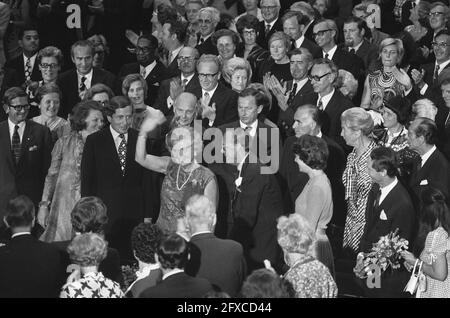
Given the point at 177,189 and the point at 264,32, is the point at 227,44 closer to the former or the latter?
the point at 264,32

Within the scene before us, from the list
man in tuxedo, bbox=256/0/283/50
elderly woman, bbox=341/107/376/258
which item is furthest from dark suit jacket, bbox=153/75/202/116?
elderly woman, bbox=341/107/376/258

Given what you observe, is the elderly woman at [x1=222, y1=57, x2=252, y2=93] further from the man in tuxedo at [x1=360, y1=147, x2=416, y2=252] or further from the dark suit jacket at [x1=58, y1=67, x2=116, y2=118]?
the man in tuxedo at [x1=360, y1=147, x2=416, y2=252]

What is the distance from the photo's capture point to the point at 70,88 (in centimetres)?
1180

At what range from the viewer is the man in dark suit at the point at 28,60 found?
41.1 ft

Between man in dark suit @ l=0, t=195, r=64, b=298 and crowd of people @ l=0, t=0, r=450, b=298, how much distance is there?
1 centimetres

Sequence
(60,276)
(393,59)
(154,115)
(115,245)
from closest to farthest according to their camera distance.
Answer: (60,276) → (115,245) → (154,115) → (393,59)

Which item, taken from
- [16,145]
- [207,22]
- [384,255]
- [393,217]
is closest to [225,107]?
[16,145]

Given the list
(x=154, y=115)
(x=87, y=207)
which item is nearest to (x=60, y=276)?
(x=87, y=207)

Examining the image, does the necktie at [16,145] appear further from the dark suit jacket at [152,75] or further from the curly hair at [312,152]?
the curly hair at [312,152]

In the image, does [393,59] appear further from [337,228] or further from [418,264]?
[418,264]

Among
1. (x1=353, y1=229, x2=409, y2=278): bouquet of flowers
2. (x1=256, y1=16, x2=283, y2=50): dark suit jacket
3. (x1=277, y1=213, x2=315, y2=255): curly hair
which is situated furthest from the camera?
(x1=256, y1=16, x2=283, y2=50): dark suit jacket

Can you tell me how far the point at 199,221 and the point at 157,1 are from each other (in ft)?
22.9

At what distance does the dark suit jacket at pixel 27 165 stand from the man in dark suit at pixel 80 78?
4.60 ft

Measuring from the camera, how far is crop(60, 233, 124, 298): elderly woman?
698 centimetres
